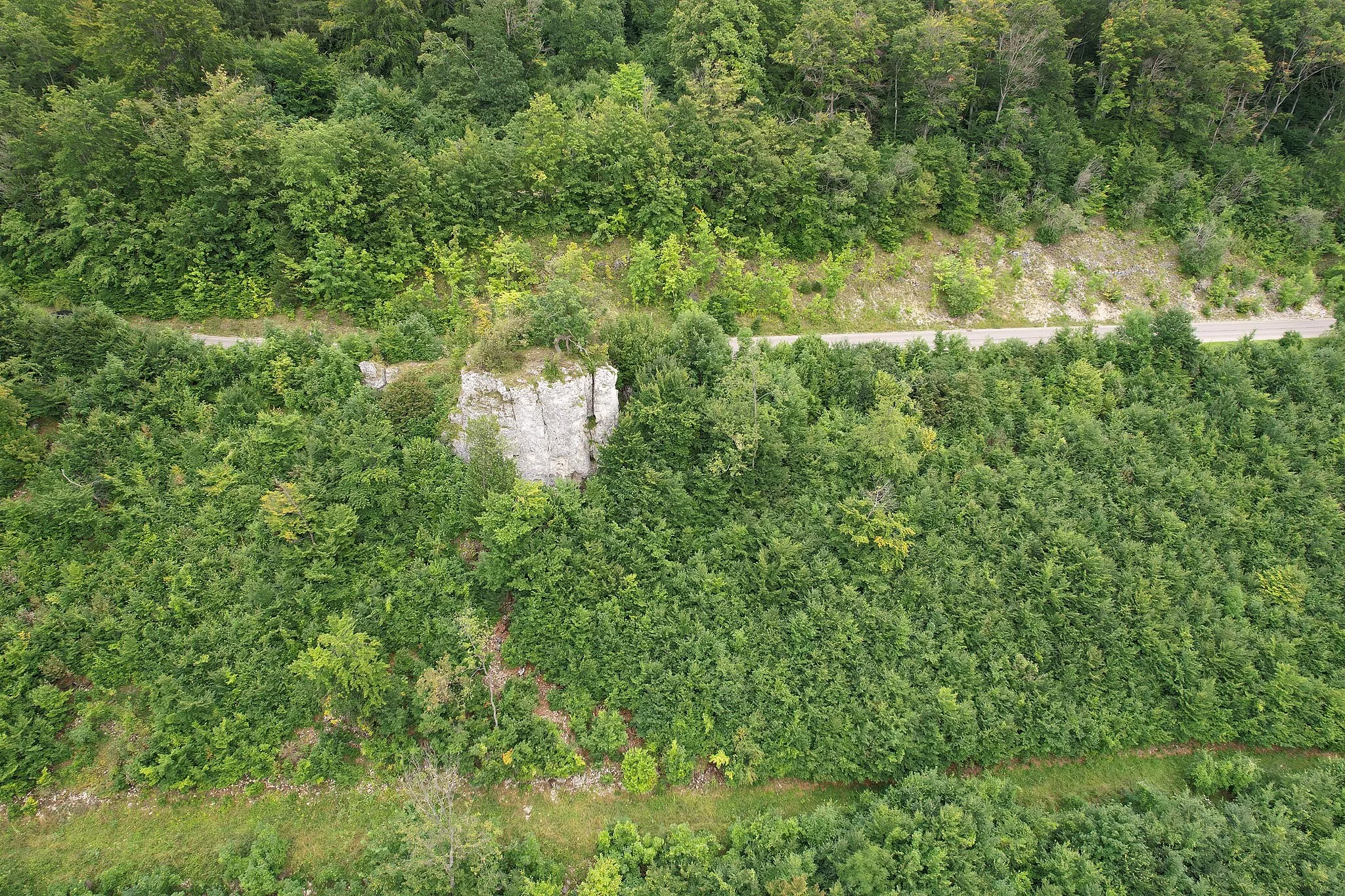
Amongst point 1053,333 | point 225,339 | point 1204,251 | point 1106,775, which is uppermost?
point 1204,251

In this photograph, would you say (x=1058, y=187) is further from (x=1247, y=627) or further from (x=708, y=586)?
(x=708, y=586)

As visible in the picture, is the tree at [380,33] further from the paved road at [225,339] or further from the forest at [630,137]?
the paved road at [225,339]

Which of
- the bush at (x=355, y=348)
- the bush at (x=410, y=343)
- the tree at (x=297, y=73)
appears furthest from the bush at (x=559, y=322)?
the tree at (x=297, y=73)

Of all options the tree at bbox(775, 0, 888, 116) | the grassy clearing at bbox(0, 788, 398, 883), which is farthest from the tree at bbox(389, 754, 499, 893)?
the tree at bbox(775, 0, 888, 116)

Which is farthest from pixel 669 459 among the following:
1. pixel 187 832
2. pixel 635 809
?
pixel 187 832

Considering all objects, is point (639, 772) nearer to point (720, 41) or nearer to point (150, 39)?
point (720, 41)

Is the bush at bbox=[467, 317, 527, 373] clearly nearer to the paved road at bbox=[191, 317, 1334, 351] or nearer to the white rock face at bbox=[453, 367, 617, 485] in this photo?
the white rock face at bbox=[453, 367, 617, 485]

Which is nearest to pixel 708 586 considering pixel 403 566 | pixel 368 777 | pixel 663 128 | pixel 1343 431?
pixel 403 566
